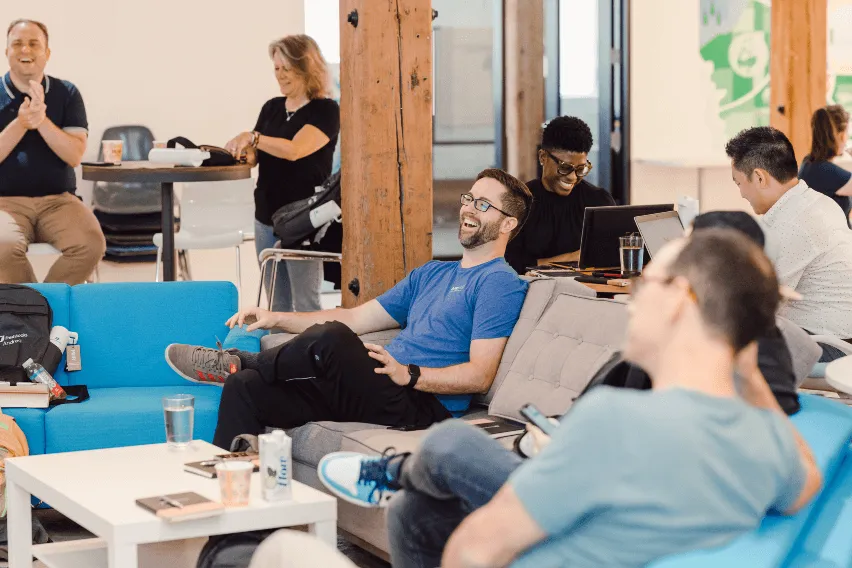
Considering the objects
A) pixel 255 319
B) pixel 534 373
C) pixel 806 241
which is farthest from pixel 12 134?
pixel 806 241

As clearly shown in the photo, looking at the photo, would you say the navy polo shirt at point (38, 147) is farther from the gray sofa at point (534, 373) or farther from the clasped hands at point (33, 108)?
the gray sofa at point (534, 373)

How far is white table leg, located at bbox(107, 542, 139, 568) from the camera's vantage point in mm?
2629

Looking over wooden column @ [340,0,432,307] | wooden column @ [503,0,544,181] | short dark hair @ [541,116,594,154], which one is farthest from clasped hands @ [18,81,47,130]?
wooden column @ [503,0,544,181]

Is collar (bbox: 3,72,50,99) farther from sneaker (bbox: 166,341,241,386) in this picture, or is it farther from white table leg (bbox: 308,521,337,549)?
white table leg (bbox: 308,521,337,549)

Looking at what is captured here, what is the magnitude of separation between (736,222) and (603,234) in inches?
86.4

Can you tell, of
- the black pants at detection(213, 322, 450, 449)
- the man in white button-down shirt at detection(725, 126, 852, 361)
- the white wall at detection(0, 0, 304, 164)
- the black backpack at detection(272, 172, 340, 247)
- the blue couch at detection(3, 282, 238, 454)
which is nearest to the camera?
the black pants at detection(213, 322, 450, 449)

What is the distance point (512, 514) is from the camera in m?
1.71

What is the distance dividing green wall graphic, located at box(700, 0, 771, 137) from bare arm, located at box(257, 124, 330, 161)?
4.90m

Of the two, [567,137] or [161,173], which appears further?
[161,173]

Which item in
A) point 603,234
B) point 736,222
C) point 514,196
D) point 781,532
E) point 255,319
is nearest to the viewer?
point 781,532

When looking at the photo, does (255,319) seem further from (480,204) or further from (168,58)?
(168,58)

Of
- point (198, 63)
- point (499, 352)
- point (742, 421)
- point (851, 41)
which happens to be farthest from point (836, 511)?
point (851, 41)

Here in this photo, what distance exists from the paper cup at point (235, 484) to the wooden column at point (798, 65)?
6.31 metres

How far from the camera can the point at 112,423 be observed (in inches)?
149
